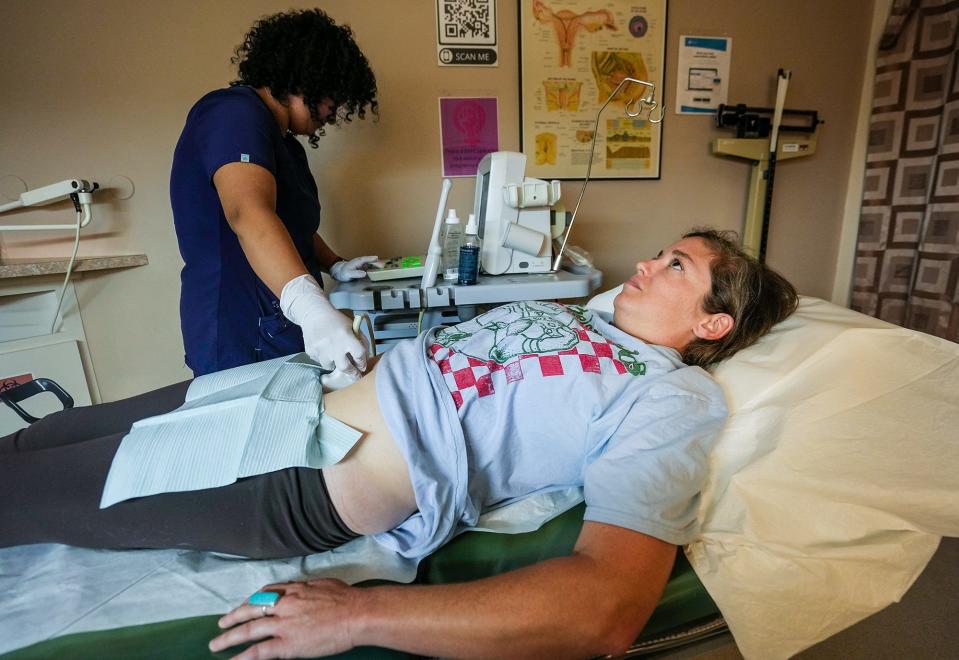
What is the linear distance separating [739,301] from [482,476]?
63 cm

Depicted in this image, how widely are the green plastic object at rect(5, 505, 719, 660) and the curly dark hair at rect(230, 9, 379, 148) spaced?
1.19 metres

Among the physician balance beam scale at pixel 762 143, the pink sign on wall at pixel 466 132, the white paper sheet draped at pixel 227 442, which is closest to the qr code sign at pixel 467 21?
the pink sign on wall at pixel 466 132

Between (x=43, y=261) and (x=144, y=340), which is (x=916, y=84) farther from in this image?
(x=43, y=261)

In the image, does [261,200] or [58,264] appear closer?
[261,200]

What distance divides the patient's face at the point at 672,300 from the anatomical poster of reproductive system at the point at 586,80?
1.18 m

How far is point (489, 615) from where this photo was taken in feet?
1.88

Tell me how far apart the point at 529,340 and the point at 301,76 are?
0.98 m

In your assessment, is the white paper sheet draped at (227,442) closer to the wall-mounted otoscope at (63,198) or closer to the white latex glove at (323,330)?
the white latex glove at (323,330)

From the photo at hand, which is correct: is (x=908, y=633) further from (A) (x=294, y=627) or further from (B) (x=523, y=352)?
(A) (x=294, y=627)

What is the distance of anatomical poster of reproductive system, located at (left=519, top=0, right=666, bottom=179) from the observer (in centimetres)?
191

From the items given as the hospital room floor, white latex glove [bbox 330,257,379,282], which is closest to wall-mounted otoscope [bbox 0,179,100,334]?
white latex glove [bbox 330,257,379,282]

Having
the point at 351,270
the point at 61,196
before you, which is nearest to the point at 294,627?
the point at 351,270

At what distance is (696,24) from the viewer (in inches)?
79.7

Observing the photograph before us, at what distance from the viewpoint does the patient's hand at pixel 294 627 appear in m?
0.58
